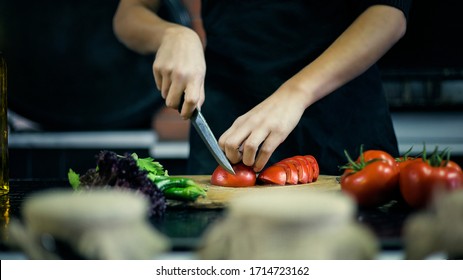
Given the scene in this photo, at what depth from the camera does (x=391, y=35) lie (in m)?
1.14

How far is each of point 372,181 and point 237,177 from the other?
0.88 ft

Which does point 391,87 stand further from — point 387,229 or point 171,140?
point 387,229

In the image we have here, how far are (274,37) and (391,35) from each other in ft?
0.91

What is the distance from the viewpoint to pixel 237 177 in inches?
41.9

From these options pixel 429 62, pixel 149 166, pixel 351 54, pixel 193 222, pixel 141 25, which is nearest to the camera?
pixel 193 222

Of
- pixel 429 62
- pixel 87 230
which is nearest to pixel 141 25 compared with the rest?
pixel 87 230

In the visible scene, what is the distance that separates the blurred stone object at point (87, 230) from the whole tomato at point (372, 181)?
338mm

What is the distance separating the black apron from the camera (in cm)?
131

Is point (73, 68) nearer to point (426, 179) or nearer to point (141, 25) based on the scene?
point (141, 25)

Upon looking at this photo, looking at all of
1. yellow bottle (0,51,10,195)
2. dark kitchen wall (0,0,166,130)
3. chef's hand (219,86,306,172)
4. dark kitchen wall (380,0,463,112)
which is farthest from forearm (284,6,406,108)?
dark kitchen wall (0,0,166,130)

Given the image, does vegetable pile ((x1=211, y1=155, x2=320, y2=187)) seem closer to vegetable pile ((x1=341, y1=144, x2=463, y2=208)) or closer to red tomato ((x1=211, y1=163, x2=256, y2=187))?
red tomato ((x1=211, y1=163, x2=256, y2=187))

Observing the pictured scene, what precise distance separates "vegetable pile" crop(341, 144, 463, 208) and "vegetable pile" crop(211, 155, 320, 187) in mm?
167

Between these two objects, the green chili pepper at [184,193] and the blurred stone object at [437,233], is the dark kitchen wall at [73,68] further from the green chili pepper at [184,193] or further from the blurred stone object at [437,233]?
the blurred stone object at [437,233]
